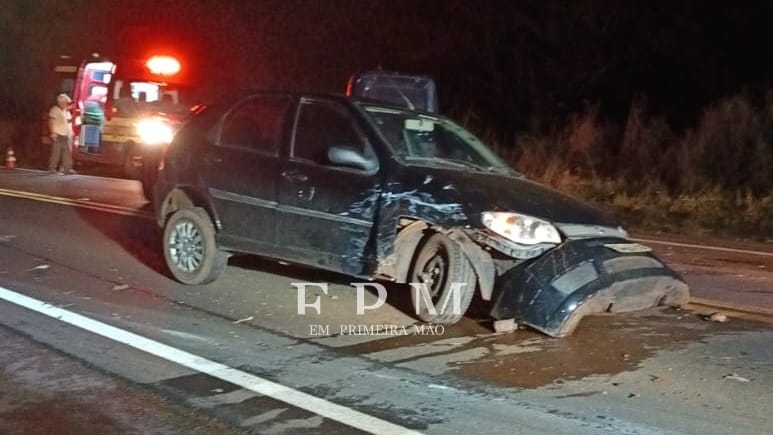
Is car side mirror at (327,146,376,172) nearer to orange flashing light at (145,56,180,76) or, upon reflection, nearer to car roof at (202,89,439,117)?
car roof at (202,89,439,117)

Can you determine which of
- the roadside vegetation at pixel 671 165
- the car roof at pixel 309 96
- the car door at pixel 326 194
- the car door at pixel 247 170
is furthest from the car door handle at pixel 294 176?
the roadside vegetation at pixel 671 165

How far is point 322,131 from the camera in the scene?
26.4ft

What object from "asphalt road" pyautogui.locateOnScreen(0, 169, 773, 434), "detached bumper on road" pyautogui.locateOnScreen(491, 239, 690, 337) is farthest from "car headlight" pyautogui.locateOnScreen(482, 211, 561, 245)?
"asphalt road" pyautogui.locateOnScreen(0, 169, 773, 434)

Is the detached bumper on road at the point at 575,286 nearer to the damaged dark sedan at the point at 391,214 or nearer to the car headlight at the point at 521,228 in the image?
the damaged dark sedan at the point at 391,214

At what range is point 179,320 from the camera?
295 inches

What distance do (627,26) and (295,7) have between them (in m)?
10.6

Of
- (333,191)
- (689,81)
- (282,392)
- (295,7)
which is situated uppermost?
(295,7)

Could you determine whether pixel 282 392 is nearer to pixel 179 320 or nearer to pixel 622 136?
pixel 179 320

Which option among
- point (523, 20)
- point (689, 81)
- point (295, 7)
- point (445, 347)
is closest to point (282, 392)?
point (445, 347)

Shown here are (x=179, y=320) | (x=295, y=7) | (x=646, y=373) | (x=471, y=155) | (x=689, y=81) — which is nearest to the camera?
(x=646, y=373)

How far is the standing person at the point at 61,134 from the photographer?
19.5 metres

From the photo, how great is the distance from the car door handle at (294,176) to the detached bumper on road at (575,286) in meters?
1.81

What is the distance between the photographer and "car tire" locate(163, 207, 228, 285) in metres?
8.60

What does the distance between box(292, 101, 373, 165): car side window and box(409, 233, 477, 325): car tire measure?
1.02m
